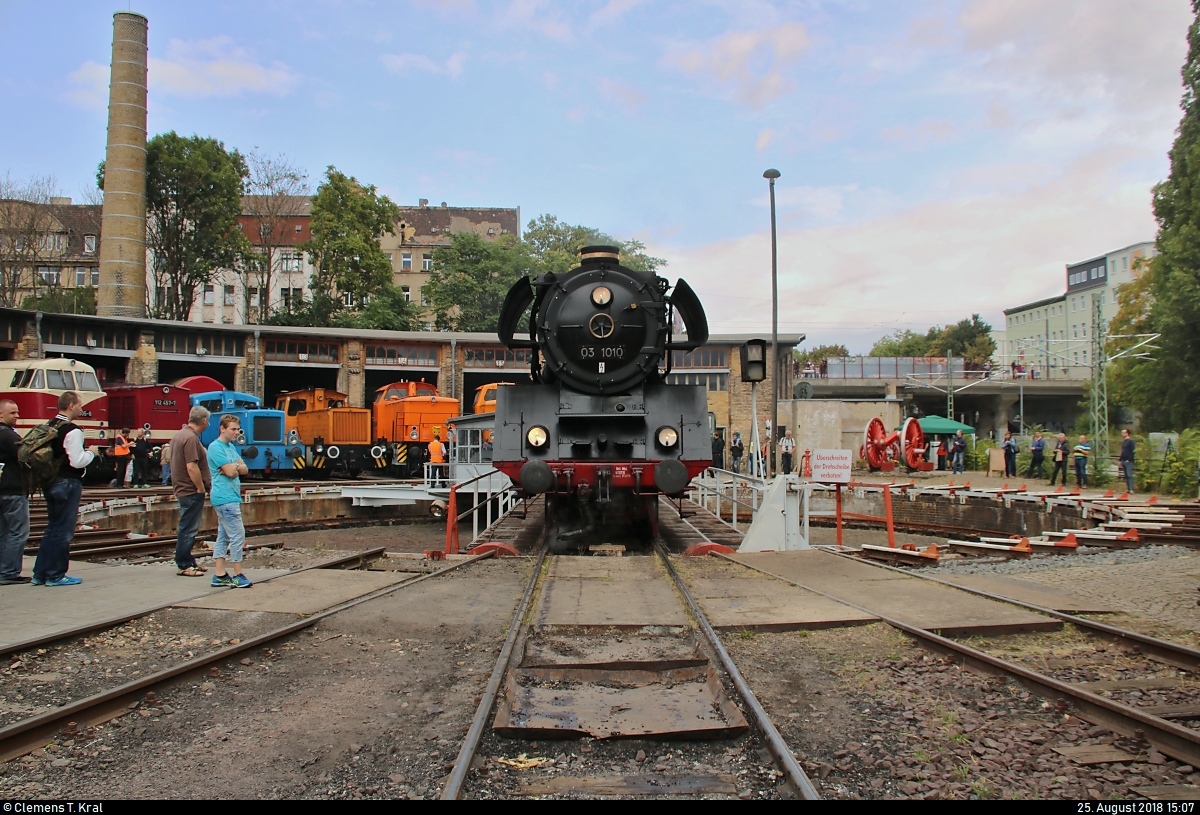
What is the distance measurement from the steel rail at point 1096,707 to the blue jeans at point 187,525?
6.23m

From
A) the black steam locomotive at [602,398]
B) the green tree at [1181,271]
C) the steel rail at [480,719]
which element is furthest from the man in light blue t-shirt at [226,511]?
the green tree at [1181,271]

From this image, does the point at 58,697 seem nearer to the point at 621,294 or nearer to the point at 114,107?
the point at 621,294

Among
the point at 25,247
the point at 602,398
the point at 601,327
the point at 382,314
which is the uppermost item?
the point at 25,247

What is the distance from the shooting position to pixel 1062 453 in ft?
70.5

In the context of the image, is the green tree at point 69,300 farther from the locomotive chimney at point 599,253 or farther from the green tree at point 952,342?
the green tree at point 952,342

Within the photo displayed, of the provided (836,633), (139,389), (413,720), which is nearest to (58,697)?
(413,720)

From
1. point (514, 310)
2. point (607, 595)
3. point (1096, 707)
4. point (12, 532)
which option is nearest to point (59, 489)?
point (12, 532)

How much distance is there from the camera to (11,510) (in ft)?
23.4

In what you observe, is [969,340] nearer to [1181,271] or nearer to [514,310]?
[1181,271]

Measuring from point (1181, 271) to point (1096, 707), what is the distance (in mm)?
32465

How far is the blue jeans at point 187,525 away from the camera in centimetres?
755

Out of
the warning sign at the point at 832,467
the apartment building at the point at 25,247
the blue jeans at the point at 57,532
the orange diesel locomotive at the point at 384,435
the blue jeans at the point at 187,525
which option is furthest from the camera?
the apartment building at the point at 25,247

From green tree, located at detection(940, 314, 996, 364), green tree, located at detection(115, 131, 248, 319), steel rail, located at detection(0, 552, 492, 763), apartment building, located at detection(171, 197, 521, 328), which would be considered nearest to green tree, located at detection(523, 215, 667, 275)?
apartment building, located at detection(171, 197, 521, 328)
